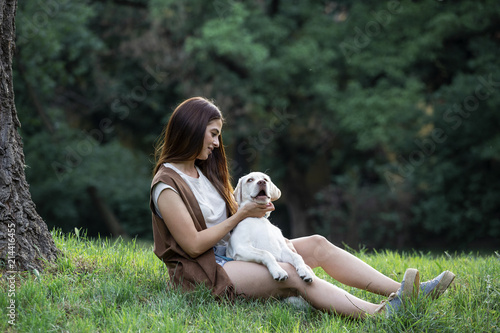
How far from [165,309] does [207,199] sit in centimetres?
88

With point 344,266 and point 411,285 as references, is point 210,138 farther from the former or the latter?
point 411,285

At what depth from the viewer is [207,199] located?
380 cm

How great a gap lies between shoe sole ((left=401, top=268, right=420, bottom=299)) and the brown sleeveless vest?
1.08 metres

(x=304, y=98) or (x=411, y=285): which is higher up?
(x=304, y=98)

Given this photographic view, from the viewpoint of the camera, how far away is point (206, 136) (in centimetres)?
372

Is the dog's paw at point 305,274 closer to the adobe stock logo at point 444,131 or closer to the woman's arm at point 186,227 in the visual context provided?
the woman's arm at point 186,227

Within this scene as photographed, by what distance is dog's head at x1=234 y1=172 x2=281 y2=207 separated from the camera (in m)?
3.69

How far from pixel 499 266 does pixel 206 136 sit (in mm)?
2645

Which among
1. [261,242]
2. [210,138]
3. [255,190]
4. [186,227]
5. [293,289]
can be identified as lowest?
[293,289]

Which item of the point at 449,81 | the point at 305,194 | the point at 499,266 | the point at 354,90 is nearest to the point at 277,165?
the point at 305,194

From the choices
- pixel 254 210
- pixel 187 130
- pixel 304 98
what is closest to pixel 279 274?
pixel 254 210

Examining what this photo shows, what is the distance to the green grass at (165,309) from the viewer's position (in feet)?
10.1

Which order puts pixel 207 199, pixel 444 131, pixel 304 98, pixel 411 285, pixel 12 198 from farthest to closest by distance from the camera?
pixel 304 98 → pixel 444 131 → pixel 207 199 → pixel 12 198 → pixel 411 285

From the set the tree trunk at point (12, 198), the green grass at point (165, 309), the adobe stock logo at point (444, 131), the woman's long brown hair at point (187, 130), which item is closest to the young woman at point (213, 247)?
the woman's long brown hair at point (187, 130)
